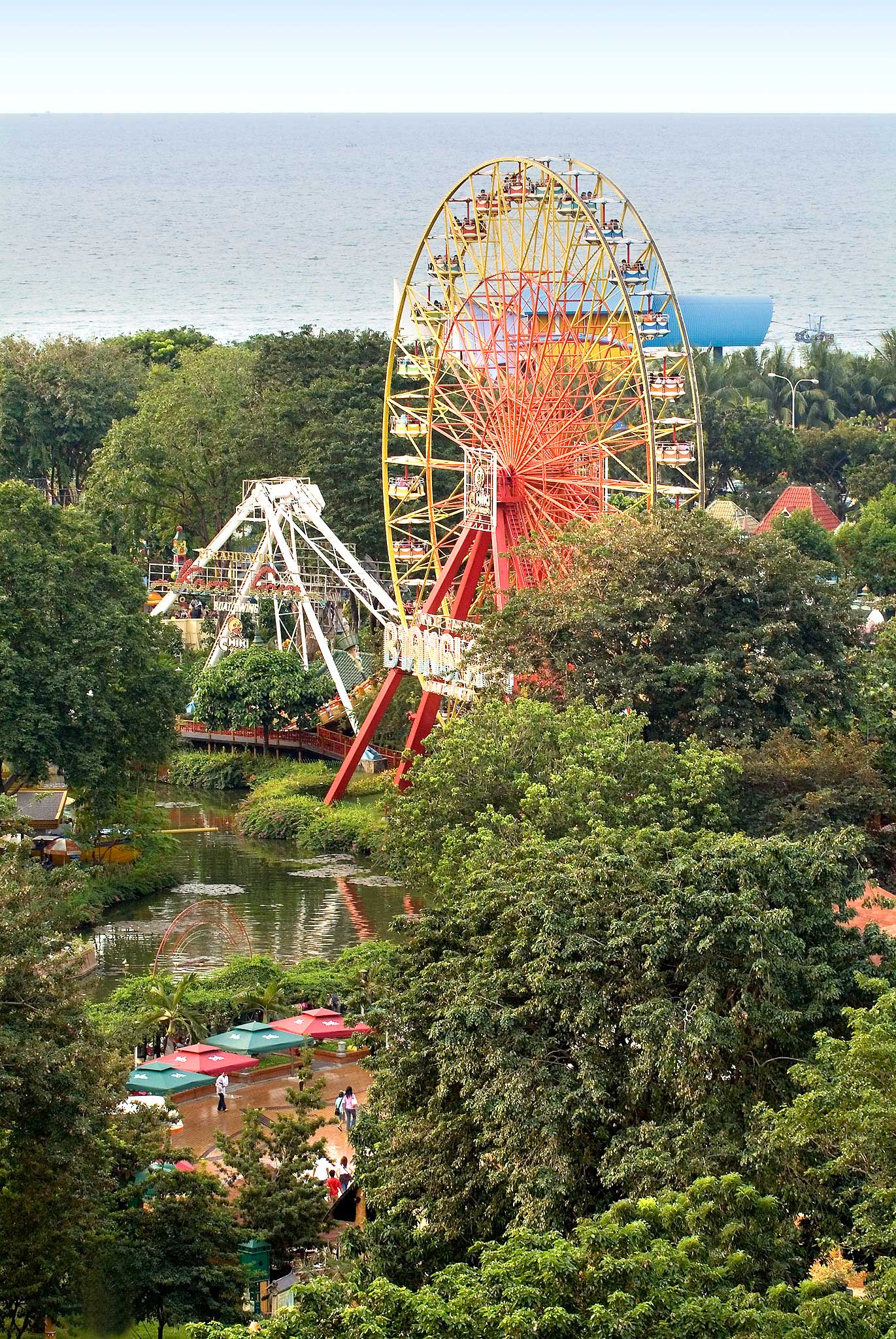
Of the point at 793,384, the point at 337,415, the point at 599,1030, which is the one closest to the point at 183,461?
the point at 337,415

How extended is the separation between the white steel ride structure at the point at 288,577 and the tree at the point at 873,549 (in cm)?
1406

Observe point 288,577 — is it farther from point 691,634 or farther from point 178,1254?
point 178,1254

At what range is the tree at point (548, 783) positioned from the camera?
26.2 metres

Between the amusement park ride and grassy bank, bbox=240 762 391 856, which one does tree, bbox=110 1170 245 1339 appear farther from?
grassy bank, bbox=240 762 391 856

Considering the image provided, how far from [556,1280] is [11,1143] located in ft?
21.9

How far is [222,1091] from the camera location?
93.6 feet

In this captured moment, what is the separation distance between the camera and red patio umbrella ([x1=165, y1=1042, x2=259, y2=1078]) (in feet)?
95.7

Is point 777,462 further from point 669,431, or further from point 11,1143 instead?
point 11,1143

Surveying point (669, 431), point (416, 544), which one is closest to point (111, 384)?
point (416, 544)

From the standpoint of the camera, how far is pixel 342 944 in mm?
37875

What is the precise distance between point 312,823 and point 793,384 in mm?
48999

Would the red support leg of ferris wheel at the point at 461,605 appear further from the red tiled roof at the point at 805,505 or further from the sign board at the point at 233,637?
the red tiled roof at the point at 805,505

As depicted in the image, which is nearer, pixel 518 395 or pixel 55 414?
pixel 518 395

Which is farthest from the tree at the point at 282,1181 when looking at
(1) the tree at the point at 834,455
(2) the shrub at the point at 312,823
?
(1) the tree at the point at 834,455
